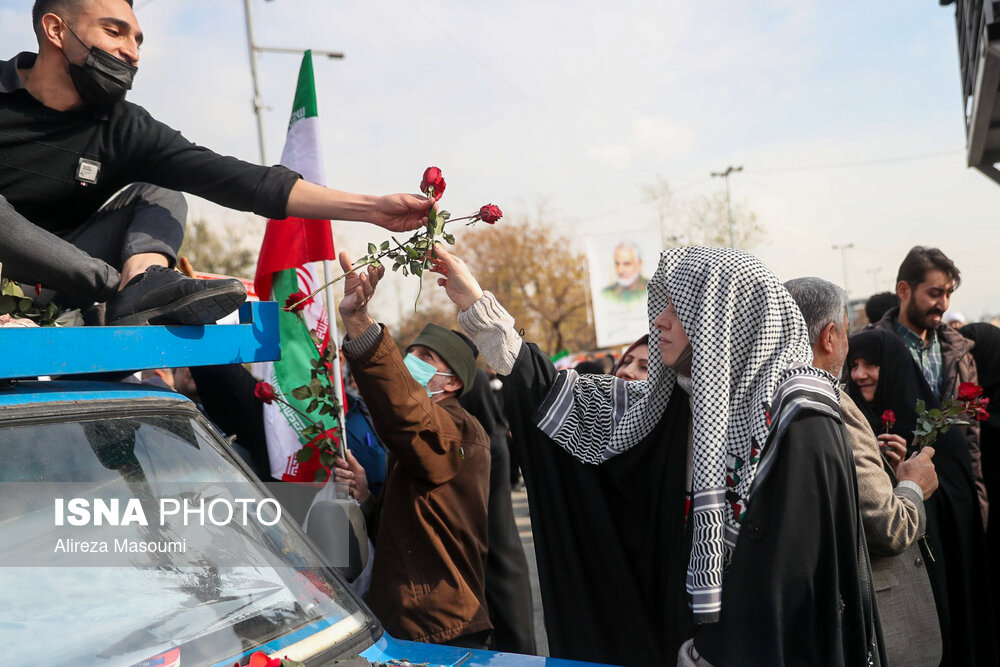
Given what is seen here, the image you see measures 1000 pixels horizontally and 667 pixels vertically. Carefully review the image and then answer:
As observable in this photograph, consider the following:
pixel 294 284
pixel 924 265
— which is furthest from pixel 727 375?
pixel 924 265

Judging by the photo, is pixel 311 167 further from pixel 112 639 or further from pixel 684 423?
pixel 112 639

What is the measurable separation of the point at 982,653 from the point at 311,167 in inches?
160

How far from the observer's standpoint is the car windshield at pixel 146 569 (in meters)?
1.59

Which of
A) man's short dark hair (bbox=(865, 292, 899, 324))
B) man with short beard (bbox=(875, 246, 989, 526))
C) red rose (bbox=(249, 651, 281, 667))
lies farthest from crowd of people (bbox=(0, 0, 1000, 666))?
man's short dark hair (bbox=(865, 292, 899, 324))

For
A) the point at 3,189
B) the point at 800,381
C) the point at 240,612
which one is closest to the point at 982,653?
the point at 800,381

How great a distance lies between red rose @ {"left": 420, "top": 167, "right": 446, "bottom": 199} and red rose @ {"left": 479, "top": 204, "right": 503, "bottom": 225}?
0.14m

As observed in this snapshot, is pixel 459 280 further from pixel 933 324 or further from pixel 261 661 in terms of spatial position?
pixel 933 324

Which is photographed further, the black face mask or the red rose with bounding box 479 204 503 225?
the red rose with bounding box 479 204 503 225

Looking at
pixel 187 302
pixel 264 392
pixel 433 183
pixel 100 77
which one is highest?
pixel 100 77

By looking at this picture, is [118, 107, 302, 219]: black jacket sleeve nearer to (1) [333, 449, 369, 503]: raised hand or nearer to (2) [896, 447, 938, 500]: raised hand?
(1) [333, 449, 369, 503]: raised hand

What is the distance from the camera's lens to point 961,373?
15.7 feet

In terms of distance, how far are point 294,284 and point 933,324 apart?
3670 mm

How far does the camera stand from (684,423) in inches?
100.0

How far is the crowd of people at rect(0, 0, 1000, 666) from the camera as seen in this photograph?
1.97 m
